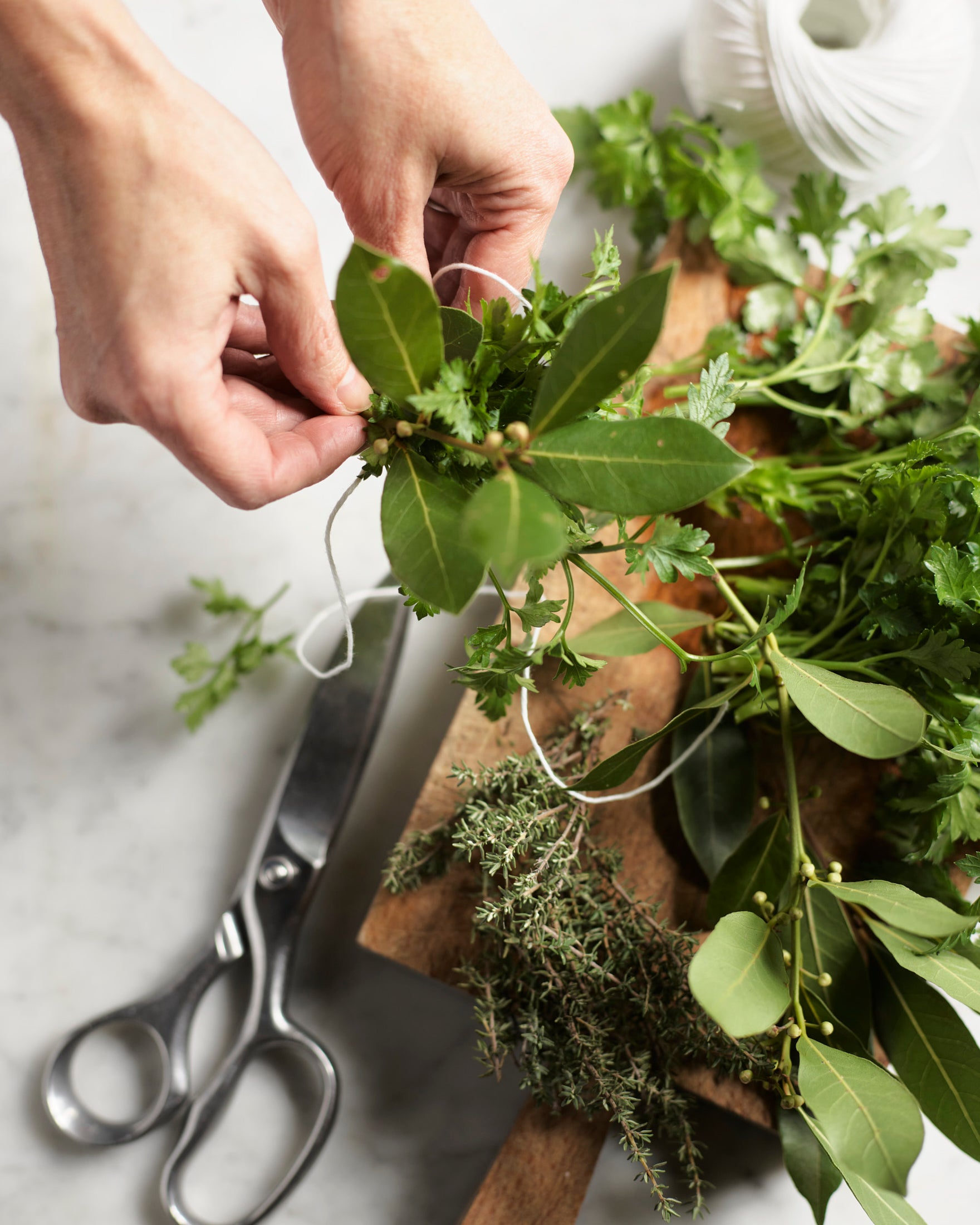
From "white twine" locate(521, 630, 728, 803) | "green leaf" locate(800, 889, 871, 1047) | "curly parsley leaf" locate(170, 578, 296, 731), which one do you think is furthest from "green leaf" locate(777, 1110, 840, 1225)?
"curly parsley leaf" locate(170, 578, 296, 731)

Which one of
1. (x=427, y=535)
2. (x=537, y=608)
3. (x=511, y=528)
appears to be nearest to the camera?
(x=511, y=528)

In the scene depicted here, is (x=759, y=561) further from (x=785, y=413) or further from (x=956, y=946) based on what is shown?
(x=956, y=946)

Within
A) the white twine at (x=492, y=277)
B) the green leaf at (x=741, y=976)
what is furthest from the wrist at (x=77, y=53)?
the green leaf at (x=741, y=976)

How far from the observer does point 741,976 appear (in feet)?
2.12

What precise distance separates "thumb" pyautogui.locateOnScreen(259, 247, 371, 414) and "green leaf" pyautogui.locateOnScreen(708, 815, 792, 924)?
0.55 meters

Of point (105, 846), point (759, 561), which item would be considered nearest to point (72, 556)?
point (105, 846)

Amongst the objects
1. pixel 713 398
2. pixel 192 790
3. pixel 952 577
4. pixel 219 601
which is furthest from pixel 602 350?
pixel 192 790

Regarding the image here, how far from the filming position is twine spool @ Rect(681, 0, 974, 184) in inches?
40.1

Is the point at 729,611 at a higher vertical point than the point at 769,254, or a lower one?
lower

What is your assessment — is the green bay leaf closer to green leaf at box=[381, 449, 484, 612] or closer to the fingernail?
green leaf at box=[381, 449, 484, 612]

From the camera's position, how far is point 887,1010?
0.86 meters

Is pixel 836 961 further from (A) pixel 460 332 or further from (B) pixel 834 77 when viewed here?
(B) pixel 834 77

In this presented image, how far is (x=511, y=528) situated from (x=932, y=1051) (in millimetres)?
697

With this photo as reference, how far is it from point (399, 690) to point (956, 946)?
66cm
